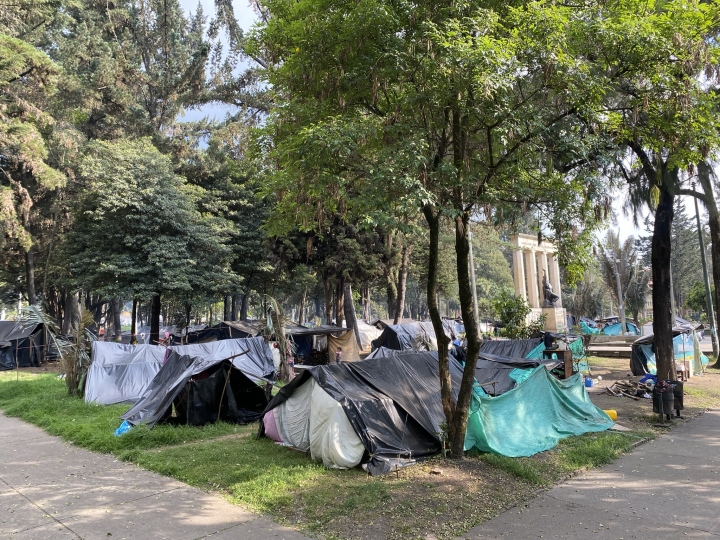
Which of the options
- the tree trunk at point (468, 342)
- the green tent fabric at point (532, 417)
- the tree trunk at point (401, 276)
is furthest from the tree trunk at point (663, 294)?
the tree trunk at point (401, 276)

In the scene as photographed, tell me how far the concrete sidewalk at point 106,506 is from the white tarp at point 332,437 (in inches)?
66.5

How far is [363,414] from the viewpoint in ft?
23.8

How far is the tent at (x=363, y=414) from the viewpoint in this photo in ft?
23.3

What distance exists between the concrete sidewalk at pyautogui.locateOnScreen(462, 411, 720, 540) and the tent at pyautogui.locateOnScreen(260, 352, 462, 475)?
6.80 feet

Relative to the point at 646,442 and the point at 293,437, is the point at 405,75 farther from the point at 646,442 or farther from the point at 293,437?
the point at 646,442

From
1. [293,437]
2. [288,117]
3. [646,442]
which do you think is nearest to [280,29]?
[288,117]

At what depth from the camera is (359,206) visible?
6.63 metres

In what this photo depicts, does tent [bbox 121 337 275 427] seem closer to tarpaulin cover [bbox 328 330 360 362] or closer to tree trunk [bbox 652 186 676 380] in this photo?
tarpaulin cover [bbox 328 330 360 362]

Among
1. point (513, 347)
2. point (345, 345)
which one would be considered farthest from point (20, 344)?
point (513, 347)

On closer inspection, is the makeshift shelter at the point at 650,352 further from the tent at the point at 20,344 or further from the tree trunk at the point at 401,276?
the tent at the point at 20,344

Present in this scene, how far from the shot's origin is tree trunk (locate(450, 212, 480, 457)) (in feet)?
23.7

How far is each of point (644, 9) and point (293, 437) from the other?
8.51 m

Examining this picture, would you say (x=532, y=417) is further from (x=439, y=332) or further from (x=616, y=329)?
(x=616, y=329)

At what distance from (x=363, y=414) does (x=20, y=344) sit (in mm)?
25058
